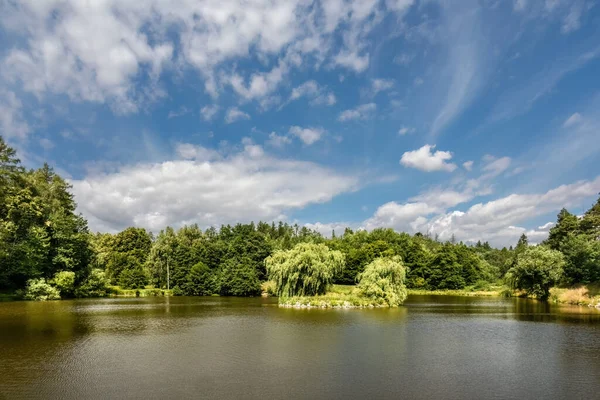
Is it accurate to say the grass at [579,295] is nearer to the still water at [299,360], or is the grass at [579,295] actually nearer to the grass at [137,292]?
the still water at [299,360]

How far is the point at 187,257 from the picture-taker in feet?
246

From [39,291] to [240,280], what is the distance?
29.1 m

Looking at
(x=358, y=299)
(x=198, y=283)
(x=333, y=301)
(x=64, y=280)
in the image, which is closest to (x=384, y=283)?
(x=358, y=299)

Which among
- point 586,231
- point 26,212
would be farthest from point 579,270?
point 26,212

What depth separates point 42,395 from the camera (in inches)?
476

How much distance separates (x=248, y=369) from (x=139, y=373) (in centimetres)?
409

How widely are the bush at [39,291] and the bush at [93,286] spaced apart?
6.10m

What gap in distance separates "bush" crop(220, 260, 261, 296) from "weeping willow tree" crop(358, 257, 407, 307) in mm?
28796

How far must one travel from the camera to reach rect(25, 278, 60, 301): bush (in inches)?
1933

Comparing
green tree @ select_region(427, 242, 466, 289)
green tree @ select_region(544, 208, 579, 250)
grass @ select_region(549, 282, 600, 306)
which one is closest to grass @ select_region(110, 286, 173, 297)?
green tree @ select_region(427, 242, 466, 289)

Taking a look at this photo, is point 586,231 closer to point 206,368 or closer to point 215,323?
point 215,323

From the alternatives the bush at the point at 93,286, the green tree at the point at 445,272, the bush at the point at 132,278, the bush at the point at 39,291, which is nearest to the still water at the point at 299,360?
the bush at the point at 39,291

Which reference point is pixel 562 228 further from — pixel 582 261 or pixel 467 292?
pixel 467 292

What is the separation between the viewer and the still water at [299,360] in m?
12.7
